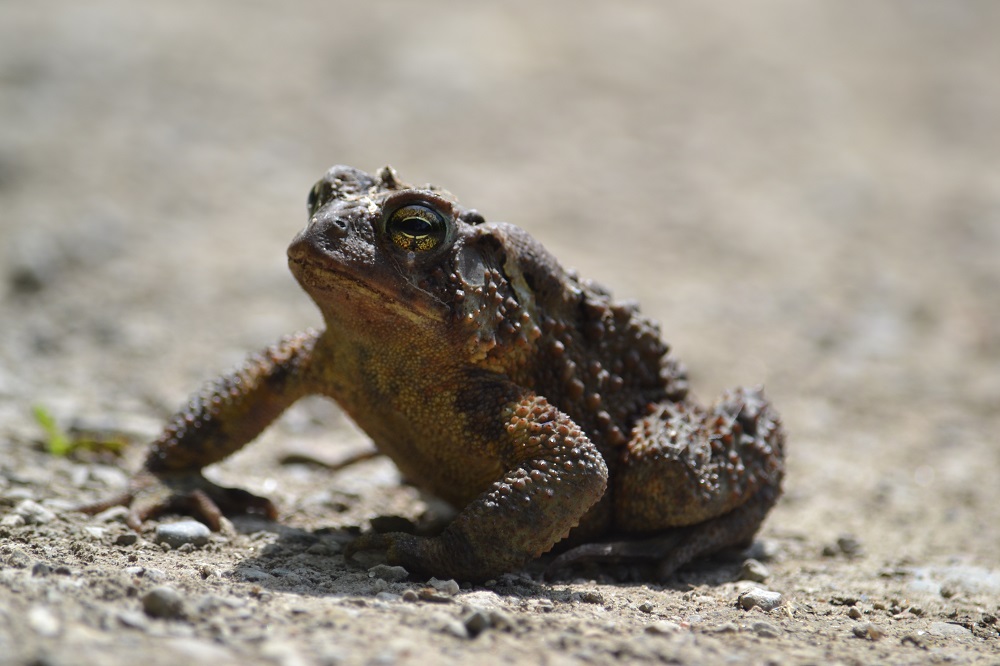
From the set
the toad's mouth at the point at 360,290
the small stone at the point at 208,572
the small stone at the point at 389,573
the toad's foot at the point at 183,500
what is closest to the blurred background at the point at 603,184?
the toad's foot at the point at 183,500

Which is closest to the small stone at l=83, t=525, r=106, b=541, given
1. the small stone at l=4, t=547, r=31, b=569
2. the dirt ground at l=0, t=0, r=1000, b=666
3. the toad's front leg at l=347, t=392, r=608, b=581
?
the dirt ground at l=0, t=0, r=1000, b=666

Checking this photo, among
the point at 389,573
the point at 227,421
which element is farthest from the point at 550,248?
the point at 389,573

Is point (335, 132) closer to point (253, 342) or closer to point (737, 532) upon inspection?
point (253, 342)

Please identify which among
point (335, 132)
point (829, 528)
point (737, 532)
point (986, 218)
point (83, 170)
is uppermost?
point (986, 218)

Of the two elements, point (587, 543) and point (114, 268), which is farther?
point (114, 268)

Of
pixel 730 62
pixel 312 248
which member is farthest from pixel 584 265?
pixel 730 62

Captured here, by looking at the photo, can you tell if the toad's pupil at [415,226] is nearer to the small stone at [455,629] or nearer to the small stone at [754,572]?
the small stone at [455,629]
